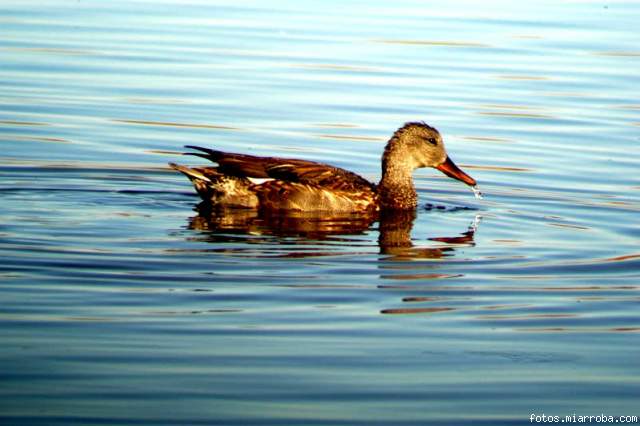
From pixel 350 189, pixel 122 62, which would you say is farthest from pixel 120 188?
pixel 122 62

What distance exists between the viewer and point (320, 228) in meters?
11.3

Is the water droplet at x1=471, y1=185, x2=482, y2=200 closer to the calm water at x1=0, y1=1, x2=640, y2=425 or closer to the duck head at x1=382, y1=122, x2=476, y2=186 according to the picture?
the calm water at x1=0, y1=1, x2=640, y2=425

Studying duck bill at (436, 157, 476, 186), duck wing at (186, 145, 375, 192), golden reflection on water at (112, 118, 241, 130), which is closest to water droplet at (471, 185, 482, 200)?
duck bill at (436, 157, 476, 186)

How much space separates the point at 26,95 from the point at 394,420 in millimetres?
10073

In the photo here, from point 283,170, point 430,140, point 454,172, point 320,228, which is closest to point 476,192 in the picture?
point 454,172

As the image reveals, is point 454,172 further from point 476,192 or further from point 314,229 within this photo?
point 314,229

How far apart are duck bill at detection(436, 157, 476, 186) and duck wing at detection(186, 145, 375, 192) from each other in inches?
39.8

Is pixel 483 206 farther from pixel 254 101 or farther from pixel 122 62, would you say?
pixel 122 62

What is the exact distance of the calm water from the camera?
22.0 ft

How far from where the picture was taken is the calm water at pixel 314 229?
22.0 feet

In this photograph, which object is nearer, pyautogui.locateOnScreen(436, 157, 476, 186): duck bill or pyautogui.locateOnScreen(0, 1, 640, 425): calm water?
pyautogui.locateOnScreen(0, 1, 640, 425): calm water

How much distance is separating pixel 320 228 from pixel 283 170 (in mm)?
977

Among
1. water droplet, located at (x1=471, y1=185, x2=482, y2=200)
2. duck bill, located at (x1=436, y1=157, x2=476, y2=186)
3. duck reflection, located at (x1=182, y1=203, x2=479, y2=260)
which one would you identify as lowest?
duck reflection, located at (x1=182, y1=203, x2=479, y2=260)

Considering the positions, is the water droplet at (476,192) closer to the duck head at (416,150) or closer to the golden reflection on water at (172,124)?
the duck head at (416,150)
